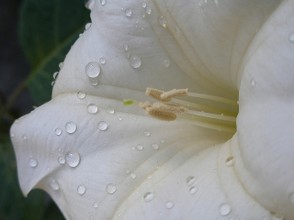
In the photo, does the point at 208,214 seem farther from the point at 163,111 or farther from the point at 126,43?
the point at 126,43

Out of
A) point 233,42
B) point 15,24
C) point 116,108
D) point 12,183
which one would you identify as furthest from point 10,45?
point 233,42

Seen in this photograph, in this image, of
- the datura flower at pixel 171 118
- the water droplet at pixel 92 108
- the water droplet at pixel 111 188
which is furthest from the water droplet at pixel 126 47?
the water droplet at pixel 111 188

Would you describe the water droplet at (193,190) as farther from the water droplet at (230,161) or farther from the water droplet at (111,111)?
the water droplet at (111,111)

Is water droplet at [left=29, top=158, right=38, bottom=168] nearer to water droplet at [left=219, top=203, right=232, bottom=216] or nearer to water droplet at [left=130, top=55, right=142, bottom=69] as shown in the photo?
water droplet at [left=130, top=55, right=142, bottom=69]

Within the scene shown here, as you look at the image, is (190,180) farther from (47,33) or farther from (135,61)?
(47,33)

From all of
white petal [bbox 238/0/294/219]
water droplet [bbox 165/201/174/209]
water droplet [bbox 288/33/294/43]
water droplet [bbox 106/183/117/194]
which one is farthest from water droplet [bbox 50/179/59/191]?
water droplet [bbox 288/33/294/43]

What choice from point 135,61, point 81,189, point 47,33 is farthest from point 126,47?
point 47,33
